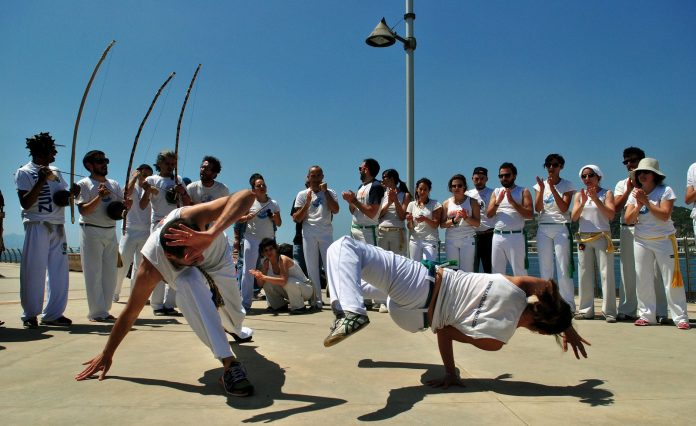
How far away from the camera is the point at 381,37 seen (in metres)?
9.02

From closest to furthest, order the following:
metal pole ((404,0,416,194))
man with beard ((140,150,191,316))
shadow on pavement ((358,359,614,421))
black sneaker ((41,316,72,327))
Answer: shadow on pavement ((358,359,614,421))
black sneaker ((41,316,72,327))
man with beard ((140,150,191,316))
metal pole ((404,0,416,194))

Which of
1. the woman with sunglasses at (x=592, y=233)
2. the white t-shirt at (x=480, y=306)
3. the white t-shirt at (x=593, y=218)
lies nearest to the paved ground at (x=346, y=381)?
the white t-shirt at (x=480, y=306)

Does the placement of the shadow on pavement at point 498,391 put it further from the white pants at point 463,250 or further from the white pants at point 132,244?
the white pants at point 132,244

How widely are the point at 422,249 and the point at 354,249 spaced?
4.19 meters

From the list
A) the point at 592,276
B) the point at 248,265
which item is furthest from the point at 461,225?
the point at 248,265

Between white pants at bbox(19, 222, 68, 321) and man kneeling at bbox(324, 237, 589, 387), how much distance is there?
141 inches

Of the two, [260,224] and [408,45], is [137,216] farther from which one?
[408,45]

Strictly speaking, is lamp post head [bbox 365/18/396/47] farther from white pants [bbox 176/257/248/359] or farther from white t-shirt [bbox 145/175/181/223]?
white pants [bbox 176/257/248/359]

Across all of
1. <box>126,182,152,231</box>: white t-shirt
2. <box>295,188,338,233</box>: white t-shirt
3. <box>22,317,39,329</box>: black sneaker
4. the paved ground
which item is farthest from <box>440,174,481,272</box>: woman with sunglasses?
<box>22,317,39,329</box>: black sneaker

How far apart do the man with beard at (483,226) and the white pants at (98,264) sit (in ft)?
16.3

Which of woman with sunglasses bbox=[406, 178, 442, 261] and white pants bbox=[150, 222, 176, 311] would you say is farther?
woman with sunglasses bbox=[406, 178, 442, 261]

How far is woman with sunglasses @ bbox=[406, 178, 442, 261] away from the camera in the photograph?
711 centimetres

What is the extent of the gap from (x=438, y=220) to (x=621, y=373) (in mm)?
3939

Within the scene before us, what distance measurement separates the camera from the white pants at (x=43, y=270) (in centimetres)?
500
